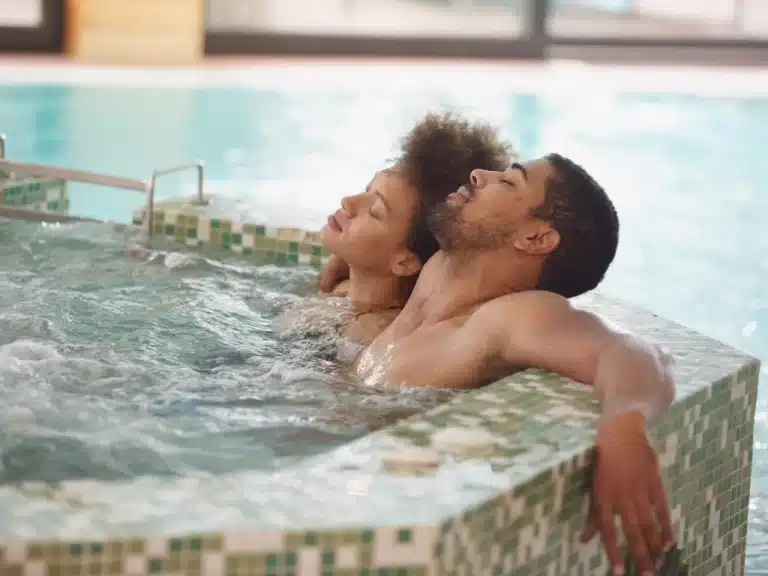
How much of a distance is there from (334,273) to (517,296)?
1.19 meters

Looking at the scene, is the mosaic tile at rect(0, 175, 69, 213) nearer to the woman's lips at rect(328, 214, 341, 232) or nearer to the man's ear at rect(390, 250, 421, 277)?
the woman's lips at rect(328, 214, 341, 232)

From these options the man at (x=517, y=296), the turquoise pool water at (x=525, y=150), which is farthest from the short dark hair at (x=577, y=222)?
the turquoise pool water at (x=525, y=150)

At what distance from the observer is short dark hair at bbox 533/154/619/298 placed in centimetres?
277

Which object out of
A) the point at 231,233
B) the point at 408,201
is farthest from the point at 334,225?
the point at 231,233

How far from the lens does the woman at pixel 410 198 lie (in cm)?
322

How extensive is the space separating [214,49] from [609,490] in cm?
953

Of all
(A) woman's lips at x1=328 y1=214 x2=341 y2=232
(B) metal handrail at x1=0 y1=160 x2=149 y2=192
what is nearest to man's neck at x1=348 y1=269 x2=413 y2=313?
(A) woman's lips at x1=328 y1=214 x2=341 y2=232

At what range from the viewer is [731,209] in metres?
6.97

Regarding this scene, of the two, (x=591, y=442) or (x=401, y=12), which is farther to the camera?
(x=401, y=12)

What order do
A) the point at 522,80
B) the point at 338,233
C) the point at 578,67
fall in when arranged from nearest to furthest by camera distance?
1. the point at 338,233
2. the point at 522,80
3. the point at 578,67

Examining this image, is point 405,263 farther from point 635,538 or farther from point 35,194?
point 35,194

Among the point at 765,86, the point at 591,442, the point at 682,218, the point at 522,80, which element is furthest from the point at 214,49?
the point at 591,442

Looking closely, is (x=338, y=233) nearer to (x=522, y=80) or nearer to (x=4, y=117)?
(x=4, y=117)

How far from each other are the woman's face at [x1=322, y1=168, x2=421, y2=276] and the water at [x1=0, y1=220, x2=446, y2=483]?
29 centimetres
